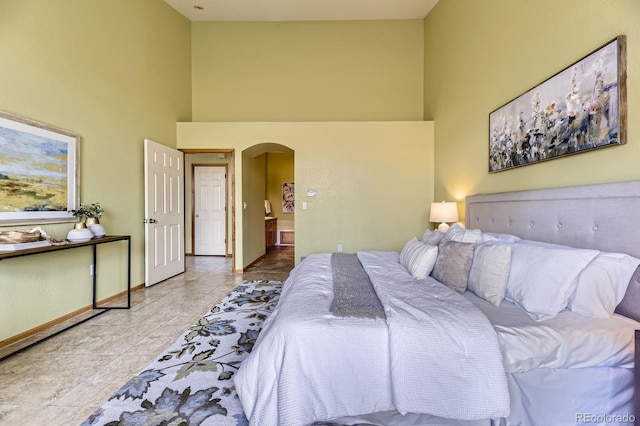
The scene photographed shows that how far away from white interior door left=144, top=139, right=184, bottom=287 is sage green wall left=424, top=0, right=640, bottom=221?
4.07 metres

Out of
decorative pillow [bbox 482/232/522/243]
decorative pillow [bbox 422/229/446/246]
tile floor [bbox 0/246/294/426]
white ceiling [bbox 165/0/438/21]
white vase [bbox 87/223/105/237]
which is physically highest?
white ceiling [bbox 165/0/438/21]

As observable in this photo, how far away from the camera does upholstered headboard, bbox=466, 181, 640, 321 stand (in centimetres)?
150

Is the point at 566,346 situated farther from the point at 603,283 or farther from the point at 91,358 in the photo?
the point at 91,358

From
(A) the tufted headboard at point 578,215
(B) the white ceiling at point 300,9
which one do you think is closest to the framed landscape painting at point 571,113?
(A) the tufted headboard at point 578,215

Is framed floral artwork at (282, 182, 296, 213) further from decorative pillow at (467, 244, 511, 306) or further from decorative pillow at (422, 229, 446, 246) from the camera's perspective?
decorative pillow at (467, 244, 511, 306)

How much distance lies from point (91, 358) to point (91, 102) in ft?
8.56

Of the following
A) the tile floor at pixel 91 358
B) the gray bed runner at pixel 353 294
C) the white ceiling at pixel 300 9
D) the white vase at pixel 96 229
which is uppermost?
the white ceiling at pixel 300 9

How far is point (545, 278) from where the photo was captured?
1.62 meters

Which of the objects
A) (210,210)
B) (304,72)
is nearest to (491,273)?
(304,72)

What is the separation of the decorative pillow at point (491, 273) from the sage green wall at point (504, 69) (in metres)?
0.70


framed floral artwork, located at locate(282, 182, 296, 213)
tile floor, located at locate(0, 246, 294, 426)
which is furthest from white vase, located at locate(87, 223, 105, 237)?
framed floral artwork, located at locate(282, 182, 296, 213)

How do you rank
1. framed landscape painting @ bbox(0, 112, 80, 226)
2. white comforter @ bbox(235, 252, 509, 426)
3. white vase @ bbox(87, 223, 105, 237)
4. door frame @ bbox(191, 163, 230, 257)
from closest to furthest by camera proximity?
white comforter @ bbox(235, 252, 509, 426) → framed landscape painting @ bbox(0, 112, 80, 226) → white vase @ bbox(87, 223, 105, 237) → door frame @ bbox(191, 163, 230, 257)

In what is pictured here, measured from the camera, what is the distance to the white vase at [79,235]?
2.71 meters

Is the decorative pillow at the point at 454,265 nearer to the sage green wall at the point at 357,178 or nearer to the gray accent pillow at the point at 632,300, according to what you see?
the gray accent pillow at the point at 632,300
